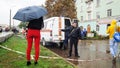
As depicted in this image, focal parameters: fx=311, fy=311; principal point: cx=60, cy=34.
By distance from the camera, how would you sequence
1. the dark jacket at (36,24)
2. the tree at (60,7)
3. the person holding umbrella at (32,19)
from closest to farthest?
the person holding umbrella at (32,19), the dark jacket at (36,24), the tree at (60,7)

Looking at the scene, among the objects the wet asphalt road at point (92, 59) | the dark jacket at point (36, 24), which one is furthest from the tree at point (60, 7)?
the dark jacket at point (36, 24)

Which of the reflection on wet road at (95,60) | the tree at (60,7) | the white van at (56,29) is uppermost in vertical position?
the tree at (60,7)

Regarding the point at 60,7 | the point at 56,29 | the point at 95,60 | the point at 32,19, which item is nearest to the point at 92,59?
the point at 95,60

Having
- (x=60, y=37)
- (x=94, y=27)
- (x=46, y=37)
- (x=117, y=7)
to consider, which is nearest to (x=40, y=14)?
(x=60, y=37)

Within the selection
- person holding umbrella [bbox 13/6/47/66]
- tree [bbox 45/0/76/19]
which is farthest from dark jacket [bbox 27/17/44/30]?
tree [bbox 45/0/76/19]

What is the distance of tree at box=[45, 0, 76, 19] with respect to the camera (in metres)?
72.0

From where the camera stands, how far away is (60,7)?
7231 centimetres

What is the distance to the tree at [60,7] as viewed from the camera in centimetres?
7200

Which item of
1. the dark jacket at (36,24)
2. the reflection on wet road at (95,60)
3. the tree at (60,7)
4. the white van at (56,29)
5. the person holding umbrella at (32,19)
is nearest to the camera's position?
the person holding umbrella at (32,19)

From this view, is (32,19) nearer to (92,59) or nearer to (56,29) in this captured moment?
(92,59)

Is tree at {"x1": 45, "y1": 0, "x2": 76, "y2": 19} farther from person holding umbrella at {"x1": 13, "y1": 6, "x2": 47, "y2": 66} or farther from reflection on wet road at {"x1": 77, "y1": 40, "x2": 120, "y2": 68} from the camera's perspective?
person holding umbrella at {"x1": 13, "y1": 6, "x2": 47, "y2": 66}

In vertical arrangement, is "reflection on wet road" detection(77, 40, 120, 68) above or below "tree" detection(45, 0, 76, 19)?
below

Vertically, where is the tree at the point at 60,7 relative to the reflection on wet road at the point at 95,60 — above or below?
above

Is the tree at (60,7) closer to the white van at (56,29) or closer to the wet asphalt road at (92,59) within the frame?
the white van at (56,29)
